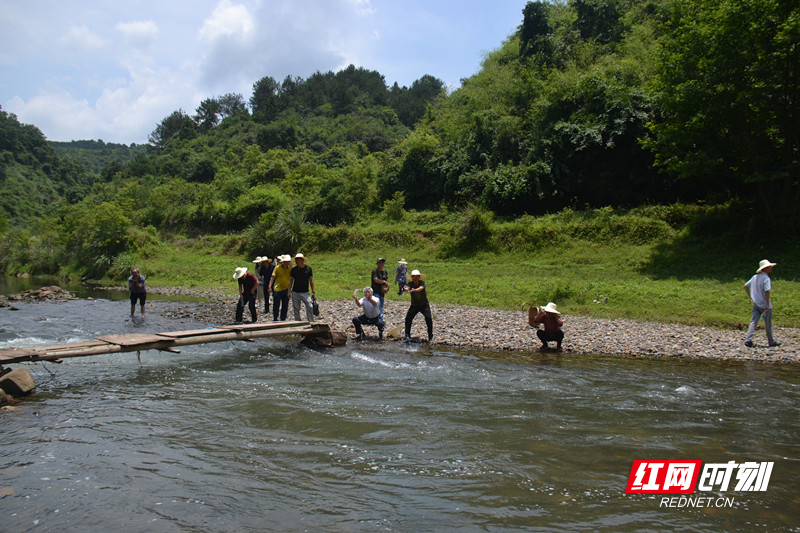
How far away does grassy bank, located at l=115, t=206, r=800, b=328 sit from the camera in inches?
699

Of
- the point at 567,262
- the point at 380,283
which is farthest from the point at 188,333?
the point at 567,262

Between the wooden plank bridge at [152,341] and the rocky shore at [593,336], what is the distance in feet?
6.87

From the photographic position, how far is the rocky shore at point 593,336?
41.0ft

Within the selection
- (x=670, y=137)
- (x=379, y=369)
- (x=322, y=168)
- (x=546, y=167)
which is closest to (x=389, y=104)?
(x=322, y=168)

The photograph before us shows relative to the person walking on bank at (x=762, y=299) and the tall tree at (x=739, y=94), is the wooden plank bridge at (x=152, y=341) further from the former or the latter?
the tall tree at (x=739, y=94)

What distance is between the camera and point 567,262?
25781mm

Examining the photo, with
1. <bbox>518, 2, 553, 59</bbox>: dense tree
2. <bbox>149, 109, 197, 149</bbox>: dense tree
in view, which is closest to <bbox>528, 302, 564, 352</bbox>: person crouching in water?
<bbox>518, 2, 553, 59</bbox>: dense tree

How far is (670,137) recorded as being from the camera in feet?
77.1

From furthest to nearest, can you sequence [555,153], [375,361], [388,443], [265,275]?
[555,153] < [265,275] < [375,361] < [388,443]

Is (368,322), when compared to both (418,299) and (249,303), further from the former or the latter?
(249,303)

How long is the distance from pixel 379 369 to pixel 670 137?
64.0 ft

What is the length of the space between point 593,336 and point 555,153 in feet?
67.2

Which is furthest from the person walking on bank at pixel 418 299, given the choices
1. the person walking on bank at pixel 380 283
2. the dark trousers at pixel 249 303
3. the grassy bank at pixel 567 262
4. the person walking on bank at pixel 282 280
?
the grassy bank at pixel 567 262

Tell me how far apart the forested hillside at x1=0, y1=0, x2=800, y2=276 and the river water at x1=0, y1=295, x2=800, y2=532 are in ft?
49.6
